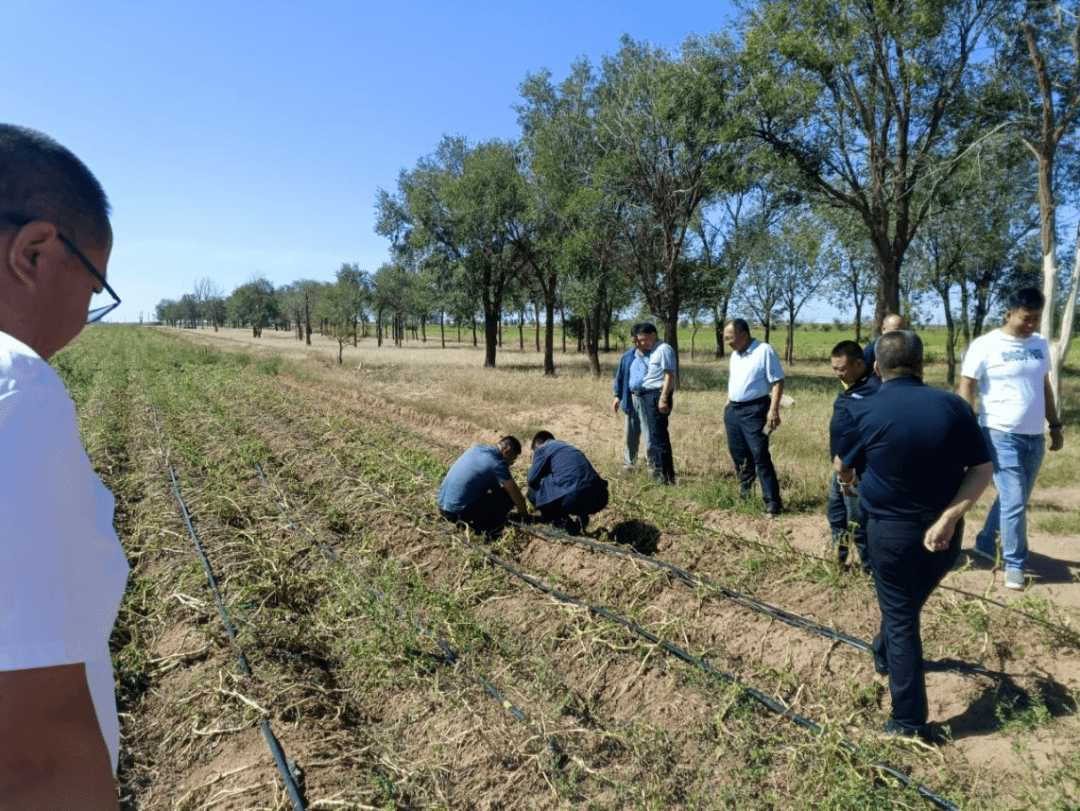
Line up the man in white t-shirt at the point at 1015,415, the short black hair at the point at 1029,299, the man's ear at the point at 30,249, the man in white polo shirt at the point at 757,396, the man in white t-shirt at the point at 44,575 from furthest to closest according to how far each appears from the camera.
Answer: the man in white polo shirt at the point at 757,396 → the man in white t-shirt at the point at 1015,415 → the short black hair at the point at 1029,299 → the man's ear at the point at 30,249 → the man in white t-shirt at the point at 44,575

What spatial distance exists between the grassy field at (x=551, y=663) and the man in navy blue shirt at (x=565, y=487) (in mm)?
353

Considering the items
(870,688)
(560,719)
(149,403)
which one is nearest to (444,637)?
(560,719)

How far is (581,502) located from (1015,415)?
3.52m

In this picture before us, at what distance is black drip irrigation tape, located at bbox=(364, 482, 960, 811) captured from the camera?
3.04 meters

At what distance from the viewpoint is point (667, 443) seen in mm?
8383

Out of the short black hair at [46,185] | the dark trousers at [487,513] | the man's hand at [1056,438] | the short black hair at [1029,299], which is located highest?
the short black hair at [1029,299]

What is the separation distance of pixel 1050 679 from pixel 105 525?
4.74m

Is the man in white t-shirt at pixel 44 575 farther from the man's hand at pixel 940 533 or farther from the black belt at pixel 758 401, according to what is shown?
the black belt at pixel 758 401

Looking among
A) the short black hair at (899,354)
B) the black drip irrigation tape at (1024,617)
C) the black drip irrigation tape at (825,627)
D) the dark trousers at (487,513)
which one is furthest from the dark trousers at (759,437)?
the short black hair at (899,354)

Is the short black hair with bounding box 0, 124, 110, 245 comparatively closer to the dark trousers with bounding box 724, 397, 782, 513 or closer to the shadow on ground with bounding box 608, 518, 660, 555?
the shadow on ground with bounding box 608, 518, 660, 555

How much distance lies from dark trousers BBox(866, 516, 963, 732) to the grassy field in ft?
0.84

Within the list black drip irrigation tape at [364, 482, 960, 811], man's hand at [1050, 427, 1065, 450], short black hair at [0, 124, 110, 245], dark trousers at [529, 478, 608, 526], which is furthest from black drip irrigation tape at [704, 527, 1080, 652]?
short black hair at [0, 124, 110, 245]

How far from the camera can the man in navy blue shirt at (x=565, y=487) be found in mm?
6352

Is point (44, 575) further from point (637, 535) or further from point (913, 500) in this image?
point (637, 535)
